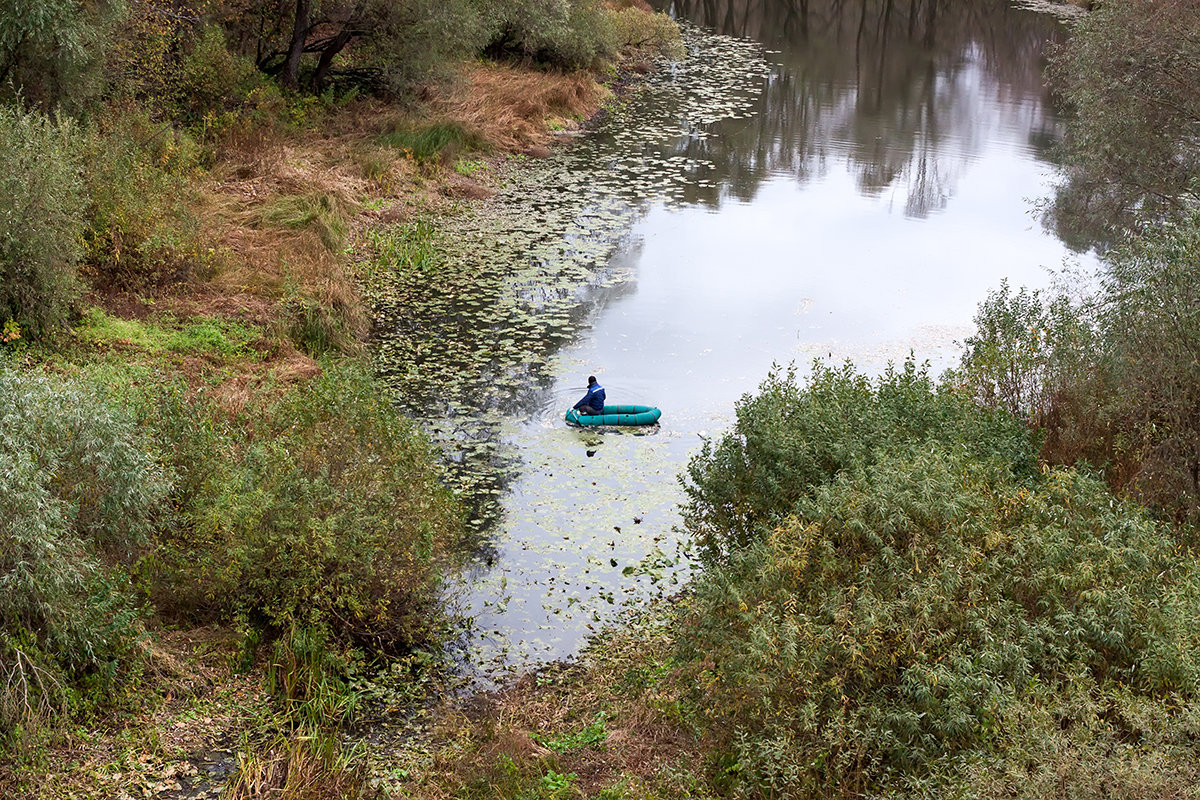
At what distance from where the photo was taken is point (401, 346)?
13773mm

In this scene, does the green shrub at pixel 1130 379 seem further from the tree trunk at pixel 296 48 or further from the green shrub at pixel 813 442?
the tree trunk at pixel 296 48

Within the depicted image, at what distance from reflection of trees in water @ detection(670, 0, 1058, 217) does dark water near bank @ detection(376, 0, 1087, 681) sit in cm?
13

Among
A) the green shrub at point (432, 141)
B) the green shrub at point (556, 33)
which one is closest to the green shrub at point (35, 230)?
the green shrub at point (432, 141)

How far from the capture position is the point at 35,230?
10.8 meters

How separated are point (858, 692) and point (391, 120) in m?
17.7

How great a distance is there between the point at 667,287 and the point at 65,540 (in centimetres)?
1107

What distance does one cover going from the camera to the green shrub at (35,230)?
10.7m

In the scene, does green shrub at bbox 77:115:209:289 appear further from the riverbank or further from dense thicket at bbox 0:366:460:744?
dense thicket at bbox 0:366:460:744

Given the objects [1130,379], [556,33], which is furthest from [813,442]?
[556,33]

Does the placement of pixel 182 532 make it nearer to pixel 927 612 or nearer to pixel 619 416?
pixel 619 416

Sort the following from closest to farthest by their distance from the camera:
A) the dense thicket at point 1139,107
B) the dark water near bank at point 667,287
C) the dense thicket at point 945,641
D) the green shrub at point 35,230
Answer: the dense thicket at point 945,641
the dark water near bank at point 667,287
the green shrub at point 35,230
the dense thicket at point 1139,107

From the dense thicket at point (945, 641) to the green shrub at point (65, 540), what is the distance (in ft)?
12.7

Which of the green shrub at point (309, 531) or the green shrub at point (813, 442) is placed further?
the green shrub at point (813, 442)

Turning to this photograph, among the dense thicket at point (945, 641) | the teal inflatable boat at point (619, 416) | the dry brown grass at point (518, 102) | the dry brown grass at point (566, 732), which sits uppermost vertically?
the dry brown grass at point (518, 102)
